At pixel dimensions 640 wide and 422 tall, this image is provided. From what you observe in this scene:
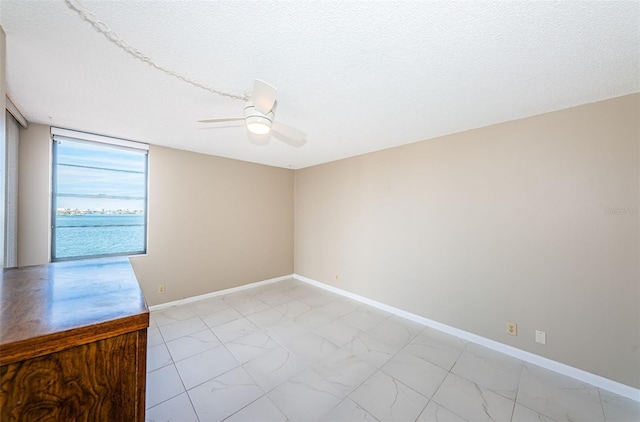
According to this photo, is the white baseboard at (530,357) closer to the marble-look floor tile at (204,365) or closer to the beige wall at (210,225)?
the marble-look floor tile at (204,365)

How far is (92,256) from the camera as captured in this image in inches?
115

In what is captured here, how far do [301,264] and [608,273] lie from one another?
155 inches

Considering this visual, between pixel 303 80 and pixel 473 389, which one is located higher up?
pixel 303 80

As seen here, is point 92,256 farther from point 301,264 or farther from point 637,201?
point 637,201

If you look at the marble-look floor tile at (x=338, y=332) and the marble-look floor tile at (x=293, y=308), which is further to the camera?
the marble-look floor tile at (x=293, y=308)

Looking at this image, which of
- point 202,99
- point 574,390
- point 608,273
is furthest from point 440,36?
point 574,390

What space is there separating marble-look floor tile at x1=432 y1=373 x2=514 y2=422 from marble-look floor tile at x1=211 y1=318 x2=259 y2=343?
1926mm

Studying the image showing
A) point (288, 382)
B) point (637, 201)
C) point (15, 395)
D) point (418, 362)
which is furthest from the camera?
point (418, 362)

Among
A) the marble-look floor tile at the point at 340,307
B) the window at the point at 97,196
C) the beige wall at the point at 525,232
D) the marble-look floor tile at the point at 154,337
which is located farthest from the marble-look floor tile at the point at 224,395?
the window at the point at 97,196

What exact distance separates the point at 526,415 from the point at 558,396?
429mm

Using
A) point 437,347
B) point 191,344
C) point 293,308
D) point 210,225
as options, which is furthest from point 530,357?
point 210,225

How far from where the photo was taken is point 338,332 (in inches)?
107

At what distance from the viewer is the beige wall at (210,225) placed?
10.7 feet

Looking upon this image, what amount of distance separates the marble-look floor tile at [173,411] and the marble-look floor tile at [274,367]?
48 cm
